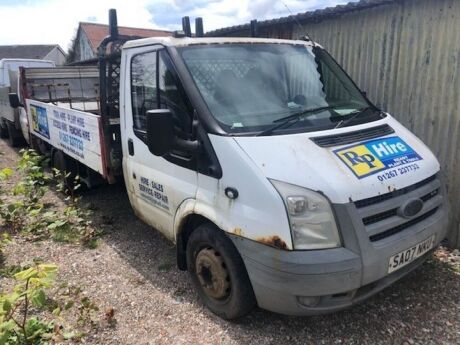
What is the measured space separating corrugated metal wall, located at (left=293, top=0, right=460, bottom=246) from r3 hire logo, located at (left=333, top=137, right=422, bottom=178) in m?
1.49

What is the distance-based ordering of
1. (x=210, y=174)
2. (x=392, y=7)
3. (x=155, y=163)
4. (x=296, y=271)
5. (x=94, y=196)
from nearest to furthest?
(x=296, y=271)
(x=210, y=174)
(x=155, y=163)
(x=392, y=7)
(x=94, y=196)

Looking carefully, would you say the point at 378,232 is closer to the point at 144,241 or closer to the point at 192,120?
the point at 192,120

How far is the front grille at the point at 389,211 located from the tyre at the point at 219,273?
0.92 metres

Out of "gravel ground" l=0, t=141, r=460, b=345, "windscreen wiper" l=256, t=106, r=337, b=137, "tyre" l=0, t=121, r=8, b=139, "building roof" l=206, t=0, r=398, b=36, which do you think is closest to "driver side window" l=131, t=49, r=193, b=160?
"windscreen wiper" l=256, t=106, r=337, b=137

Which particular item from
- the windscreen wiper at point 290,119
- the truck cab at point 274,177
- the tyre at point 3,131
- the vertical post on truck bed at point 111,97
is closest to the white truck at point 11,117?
the tyre at point 3,131

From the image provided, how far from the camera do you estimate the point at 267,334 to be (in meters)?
3.04

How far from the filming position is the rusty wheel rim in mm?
3012

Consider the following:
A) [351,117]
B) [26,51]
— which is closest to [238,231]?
[351,117]

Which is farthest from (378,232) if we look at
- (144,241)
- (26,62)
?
(26,62)

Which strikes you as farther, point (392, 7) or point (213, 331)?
point (392, 7)

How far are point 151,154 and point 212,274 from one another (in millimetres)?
1246

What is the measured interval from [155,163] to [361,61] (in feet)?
10.0

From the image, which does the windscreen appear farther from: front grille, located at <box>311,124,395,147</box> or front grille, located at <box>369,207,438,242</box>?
front grille, located at <box>369,207,438,242</box>

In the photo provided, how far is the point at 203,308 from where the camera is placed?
3.40m
